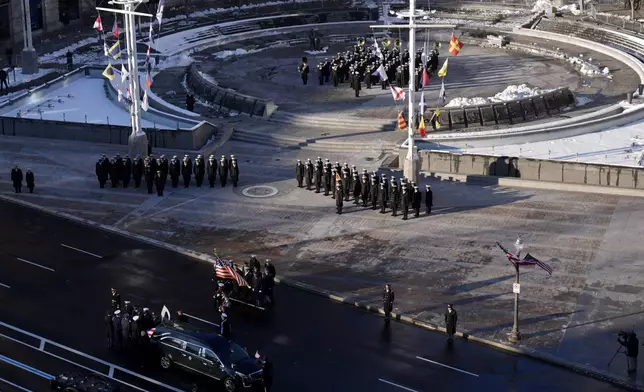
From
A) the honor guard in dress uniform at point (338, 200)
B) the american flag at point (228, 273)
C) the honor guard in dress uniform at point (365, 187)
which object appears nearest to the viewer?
the american flag at point (228, 273)

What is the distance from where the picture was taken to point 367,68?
211 ft

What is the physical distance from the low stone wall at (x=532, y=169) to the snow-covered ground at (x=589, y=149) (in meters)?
1.61

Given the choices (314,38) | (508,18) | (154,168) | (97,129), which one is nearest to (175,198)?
(154,168)

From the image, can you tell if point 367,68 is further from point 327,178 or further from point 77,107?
point 327,178

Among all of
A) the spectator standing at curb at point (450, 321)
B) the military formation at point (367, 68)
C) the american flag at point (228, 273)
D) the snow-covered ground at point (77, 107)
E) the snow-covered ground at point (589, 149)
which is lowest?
the spectator standing at curb at point (450, 321)

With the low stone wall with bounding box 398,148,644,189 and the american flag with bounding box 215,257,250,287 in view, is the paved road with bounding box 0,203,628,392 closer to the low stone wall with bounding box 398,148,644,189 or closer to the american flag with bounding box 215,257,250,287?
the american flag with bounding box 215,257,250,287

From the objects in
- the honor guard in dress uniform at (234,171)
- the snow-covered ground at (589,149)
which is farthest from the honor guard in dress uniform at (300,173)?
the snow-covered ground at (589,149)

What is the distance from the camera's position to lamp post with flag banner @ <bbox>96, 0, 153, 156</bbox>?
4859 cm

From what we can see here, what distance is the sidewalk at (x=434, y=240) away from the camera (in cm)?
3662

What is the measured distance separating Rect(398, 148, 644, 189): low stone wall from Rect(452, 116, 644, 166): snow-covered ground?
5.29ft

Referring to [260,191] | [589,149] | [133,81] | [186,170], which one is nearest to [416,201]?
[260,191]

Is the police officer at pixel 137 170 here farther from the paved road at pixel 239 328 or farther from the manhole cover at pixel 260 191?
the paved road at pixel 239 328

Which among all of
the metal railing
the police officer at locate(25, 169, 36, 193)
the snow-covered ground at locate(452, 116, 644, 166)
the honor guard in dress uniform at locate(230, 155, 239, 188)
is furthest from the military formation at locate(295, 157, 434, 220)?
the metal railing

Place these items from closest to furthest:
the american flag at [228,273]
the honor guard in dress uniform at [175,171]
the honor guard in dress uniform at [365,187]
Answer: the american flag at [228,273] < the honor guard in dress uniform at [365,187] < the honor guard in dress uniform at [175,171]
